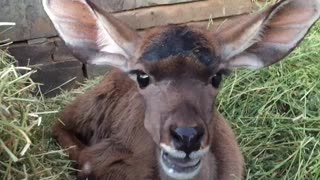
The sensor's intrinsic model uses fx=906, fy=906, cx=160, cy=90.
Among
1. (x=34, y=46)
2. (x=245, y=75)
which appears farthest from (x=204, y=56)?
(x=34, y=46)

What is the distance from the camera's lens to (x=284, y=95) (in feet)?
23.6

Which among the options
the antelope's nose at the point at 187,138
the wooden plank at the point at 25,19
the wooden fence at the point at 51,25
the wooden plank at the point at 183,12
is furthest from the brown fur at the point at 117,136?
the wooden plank at the point at 183,12

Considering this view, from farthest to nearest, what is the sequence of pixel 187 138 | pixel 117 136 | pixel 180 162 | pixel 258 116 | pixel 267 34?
pixel 258 116 < pixel 117 136 < pixel 267 34 < pixel 180 162 < pixel 187 138

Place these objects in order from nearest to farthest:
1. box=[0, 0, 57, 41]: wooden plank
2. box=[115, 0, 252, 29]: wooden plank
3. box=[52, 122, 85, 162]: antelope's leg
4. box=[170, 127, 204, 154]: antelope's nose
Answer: box=[170, 127, 204, 154]: antelope's nose
box=[52, 122, 85, 162]: antelope's leg
box=[0, 0, 57, 41]: wooden plank
box=[115, 0, 252, 29]: wooden plank

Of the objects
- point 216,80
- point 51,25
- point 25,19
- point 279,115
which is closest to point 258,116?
point 279,115

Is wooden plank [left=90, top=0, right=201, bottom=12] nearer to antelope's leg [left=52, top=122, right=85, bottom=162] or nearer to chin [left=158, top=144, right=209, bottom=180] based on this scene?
antelope's leg [left=52, top=122, right=85, bottom=162]

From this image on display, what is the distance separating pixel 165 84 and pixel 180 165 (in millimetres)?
484

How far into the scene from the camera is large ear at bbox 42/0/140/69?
18.0 ft

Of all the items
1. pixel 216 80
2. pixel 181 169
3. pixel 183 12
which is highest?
pixel 216 80

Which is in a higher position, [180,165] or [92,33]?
[92,33]

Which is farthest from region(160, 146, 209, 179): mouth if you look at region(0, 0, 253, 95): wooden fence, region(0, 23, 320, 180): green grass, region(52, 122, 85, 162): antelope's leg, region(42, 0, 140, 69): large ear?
region(0, 0, 253, 95): wooden fence

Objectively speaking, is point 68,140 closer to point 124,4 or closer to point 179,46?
point 179,46

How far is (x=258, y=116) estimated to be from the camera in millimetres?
7016

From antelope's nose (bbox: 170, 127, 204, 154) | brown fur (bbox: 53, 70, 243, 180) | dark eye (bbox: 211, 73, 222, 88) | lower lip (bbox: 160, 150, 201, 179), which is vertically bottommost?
brown fur (bbox: 53, 70, 243, 180)
